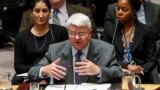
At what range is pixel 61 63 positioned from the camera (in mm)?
2973

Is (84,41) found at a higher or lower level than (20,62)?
higher


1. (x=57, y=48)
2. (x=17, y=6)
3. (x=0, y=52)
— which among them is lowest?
(x=0, y=52)

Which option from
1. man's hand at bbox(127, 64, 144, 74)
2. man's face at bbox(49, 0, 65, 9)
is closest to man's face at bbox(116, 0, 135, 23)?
man's hand at bbox(127, 64, 144, 74)

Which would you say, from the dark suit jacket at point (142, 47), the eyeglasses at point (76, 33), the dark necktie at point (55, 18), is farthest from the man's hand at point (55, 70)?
the dark necktie at point (55, 18)

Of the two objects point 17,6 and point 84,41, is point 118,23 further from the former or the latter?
point 17,6

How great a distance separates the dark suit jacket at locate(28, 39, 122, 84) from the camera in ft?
9.41

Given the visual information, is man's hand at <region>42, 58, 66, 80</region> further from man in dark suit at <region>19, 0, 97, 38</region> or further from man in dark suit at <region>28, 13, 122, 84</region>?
man in dark suit at <region>19, 0, 97, 38</region>

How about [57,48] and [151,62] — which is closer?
[57,48]

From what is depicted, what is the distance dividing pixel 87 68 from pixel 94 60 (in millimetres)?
263

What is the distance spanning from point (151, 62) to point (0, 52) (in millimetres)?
3509

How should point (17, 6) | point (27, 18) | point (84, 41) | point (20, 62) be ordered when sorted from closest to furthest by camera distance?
point (84, 41) → point (20, 62) → point (27, 18) → point (17, 6)

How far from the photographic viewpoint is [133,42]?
3561 millimetres

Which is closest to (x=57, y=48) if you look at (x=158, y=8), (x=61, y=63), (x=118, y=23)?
(x=61, y=63)

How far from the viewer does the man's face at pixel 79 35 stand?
9.46ft
